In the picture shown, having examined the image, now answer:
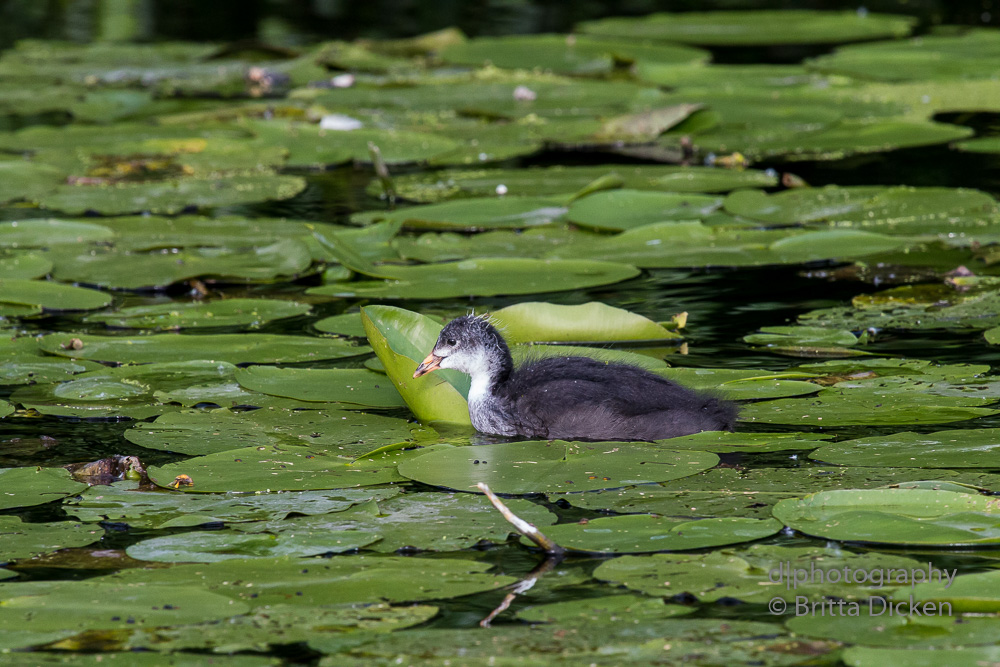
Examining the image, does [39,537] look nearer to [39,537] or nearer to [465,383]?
[39,537]

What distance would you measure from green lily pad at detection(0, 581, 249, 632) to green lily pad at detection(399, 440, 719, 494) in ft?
2.86

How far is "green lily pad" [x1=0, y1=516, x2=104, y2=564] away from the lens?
9.81ft

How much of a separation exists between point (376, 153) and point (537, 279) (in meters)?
1.87

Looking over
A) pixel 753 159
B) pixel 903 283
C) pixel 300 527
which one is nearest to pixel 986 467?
pixel 300 527

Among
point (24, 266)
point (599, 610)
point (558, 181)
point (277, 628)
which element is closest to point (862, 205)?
point (558, 181)

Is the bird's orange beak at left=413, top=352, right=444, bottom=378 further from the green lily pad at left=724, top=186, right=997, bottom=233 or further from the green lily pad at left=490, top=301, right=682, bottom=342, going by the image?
the green lily pad at left=724, top=186, right=997, bottom=233

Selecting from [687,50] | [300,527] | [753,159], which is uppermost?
[687,50]

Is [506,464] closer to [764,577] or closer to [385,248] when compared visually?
[764,577]

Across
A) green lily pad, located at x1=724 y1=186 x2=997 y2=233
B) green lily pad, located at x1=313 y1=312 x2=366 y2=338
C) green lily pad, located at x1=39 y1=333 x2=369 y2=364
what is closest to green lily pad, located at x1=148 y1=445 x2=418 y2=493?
green lily pad, located at x1=39 y1=333 x2=369 y2=364

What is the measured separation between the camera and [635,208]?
6730 mm

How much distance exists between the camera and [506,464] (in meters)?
3.55

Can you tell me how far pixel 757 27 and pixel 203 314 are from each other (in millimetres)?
10184

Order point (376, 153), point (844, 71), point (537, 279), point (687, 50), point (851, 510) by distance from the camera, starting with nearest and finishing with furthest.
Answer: point (851, 510), point (537, 279), point (376, 153), point (844, 71), point (687, 50)

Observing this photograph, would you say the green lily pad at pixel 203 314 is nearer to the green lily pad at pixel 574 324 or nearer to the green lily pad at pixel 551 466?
the green lily pad at pixel 574 324
